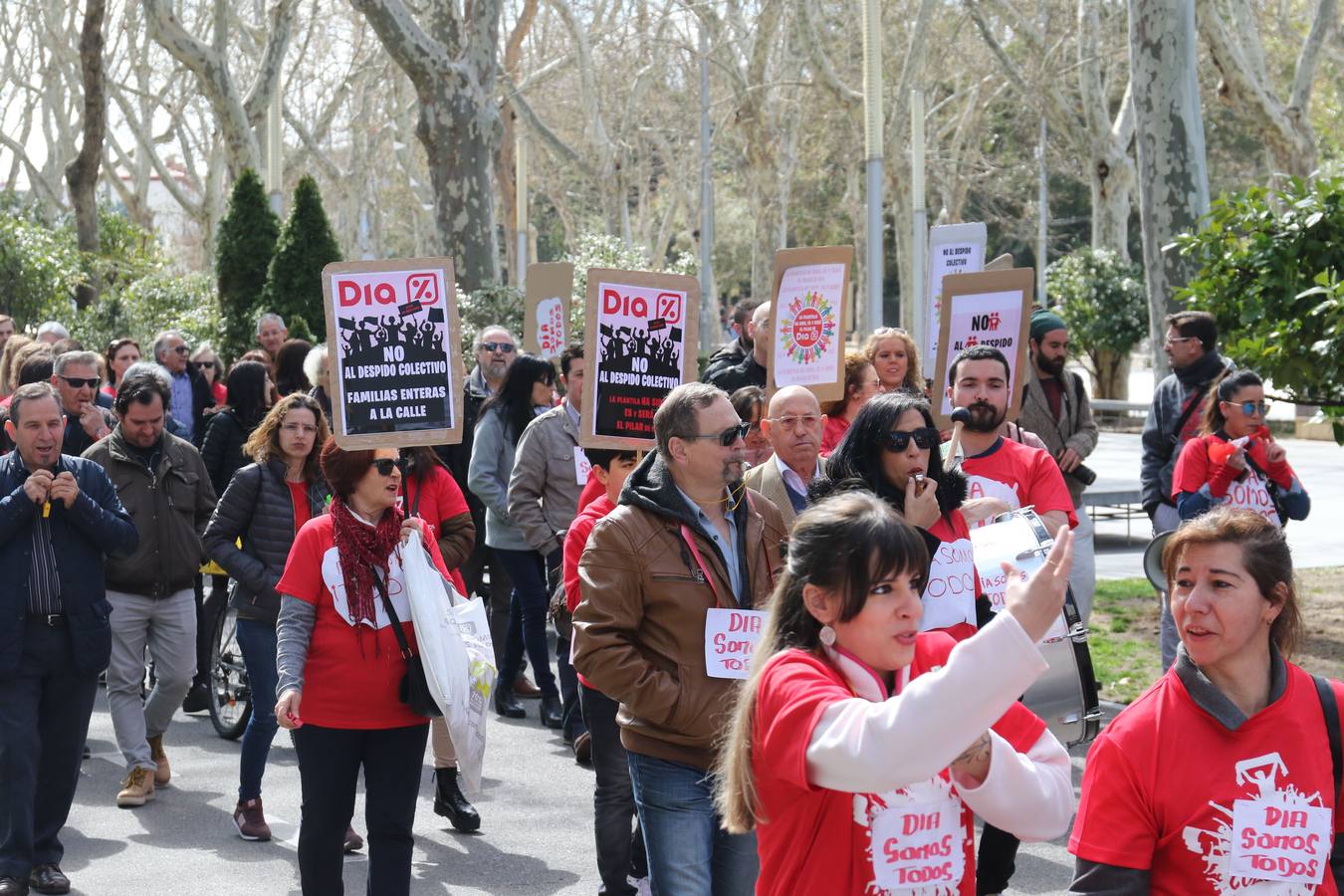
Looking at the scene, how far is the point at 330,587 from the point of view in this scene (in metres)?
5.33

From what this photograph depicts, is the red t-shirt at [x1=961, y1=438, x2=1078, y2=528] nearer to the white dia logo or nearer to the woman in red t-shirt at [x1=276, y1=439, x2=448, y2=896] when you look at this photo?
the woman in red t-shirt at [x1=276, y1=439, x2=448, y2=896]

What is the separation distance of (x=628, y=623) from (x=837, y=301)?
150 inches

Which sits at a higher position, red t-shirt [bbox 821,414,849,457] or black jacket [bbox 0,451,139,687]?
red t-shirt [bbox 821,414,849,457]

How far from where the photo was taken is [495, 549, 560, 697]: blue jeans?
9.02m

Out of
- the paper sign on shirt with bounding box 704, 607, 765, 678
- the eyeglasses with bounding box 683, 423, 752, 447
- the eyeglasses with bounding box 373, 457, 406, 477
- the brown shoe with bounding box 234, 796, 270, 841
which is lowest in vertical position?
the brown shoe with bounding box 234, 796, 270, 841

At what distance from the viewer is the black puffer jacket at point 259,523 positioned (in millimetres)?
6980

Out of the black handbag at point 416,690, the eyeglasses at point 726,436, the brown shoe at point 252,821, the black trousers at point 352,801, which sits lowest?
the brown shoe at point 252,821

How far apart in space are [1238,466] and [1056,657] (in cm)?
297

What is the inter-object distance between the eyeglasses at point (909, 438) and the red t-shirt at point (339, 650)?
1739mm

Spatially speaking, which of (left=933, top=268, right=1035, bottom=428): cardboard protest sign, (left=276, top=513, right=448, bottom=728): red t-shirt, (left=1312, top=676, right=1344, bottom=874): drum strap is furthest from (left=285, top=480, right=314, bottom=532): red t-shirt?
(left=1312, top=676, right=1344, bottom=874): drum strap

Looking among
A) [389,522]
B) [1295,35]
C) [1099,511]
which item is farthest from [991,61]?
[389,522]

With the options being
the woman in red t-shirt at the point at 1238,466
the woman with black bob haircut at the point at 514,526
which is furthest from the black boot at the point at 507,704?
the woman in red t-shirt at the point at 1238,466

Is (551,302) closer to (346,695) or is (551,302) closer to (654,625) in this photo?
(346,695)

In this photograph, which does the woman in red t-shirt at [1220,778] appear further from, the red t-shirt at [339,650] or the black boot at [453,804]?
the black boot at [453,804]
